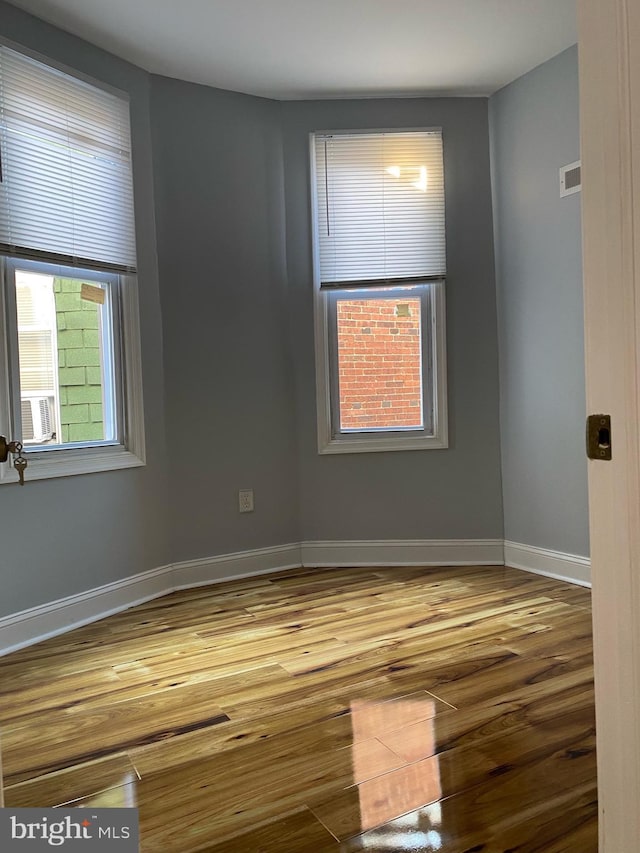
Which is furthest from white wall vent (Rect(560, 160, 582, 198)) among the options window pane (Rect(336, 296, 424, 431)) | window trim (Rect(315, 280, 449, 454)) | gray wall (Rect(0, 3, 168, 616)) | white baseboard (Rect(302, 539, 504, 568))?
gray wall (Rect(0, 3, 168, 616))

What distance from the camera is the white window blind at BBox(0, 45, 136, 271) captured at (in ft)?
9.89

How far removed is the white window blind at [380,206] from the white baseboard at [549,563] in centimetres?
163

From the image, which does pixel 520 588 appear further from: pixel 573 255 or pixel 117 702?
pixel 117 702

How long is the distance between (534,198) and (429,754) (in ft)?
9.55

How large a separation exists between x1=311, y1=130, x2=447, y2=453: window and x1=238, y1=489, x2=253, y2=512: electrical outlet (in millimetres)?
492

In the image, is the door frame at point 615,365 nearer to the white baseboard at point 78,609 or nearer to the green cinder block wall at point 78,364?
the white baseboard at point 78,609

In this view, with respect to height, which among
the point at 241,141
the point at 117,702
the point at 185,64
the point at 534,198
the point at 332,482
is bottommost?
the point at 117,702

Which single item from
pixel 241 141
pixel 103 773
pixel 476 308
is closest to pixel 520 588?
pixel 476 308

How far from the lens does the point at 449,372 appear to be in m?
4.16

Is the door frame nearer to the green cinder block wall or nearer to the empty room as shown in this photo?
the empty room

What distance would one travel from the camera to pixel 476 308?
4.14 meters

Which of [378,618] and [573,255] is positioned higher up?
[573,255]

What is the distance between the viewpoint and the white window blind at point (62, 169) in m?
3.02

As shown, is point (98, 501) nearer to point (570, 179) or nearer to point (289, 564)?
point (289, 564)
